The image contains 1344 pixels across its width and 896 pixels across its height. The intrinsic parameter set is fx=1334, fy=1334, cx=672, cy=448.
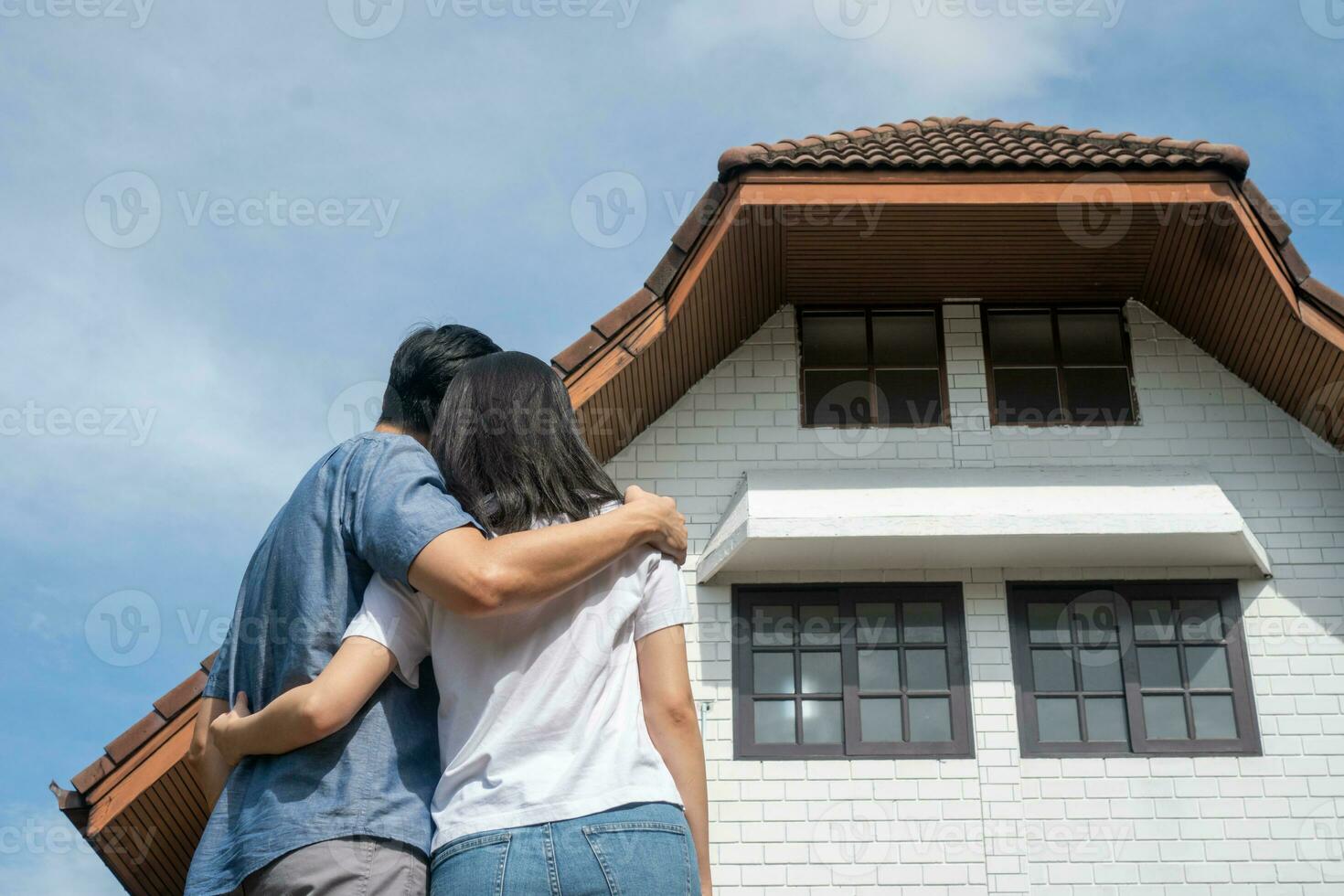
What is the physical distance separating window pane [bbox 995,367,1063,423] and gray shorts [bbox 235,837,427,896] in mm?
8468

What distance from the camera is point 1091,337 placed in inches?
406

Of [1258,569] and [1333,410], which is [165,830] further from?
[1333,410]

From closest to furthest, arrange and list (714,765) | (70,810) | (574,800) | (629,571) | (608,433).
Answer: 1. (574,800)
2. (629,571)
3. (70,810)
4. (714,765)
5. (608,433)

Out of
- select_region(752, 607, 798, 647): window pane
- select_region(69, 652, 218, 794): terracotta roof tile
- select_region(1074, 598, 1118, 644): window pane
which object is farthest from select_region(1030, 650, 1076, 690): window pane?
select_region(69, 652, 218, 794): terracotta roof tile

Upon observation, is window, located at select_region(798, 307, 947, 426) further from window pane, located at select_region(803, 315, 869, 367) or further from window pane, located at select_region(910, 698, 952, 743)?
window pane, located at select_region(910, 698, 952, 743)

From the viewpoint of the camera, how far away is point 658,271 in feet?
29.9

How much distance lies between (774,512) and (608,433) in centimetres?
136

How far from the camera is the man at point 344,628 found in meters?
2.04

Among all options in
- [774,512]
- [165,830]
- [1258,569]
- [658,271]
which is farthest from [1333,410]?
→ [165,830]

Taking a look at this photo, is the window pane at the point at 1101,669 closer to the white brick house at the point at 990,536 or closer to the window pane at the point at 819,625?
the white brick house at the point at 990,536

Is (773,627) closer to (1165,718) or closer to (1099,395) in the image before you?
(1165,718)

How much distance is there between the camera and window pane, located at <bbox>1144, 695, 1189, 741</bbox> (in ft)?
29.5

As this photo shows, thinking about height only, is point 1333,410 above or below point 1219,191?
below

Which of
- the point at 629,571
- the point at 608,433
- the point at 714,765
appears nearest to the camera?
the point at 629,571
